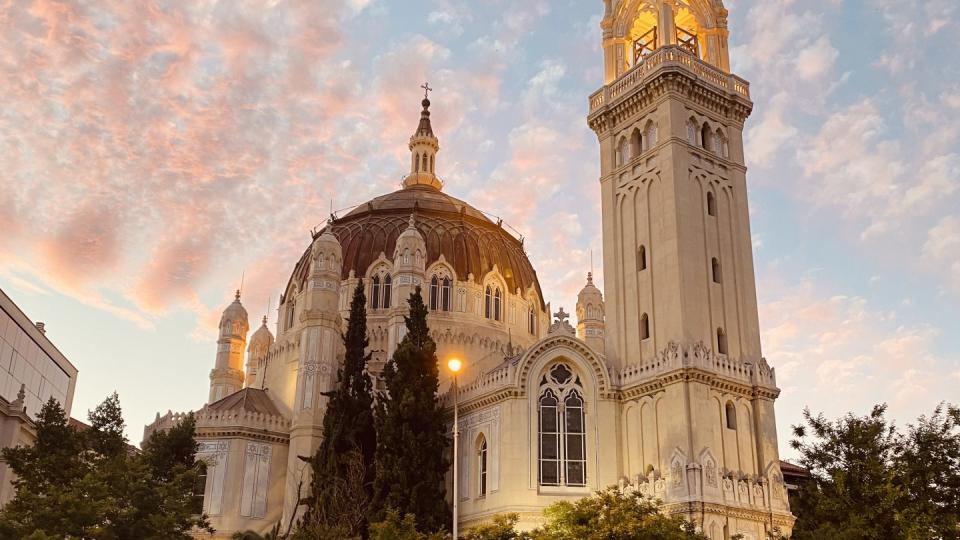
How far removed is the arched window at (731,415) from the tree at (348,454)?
15.1 m

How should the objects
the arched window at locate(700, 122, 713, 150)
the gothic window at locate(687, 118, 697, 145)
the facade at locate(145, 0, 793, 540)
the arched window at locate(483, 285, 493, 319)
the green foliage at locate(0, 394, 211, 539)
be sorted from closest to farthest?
1. the green foliage at locate(0, 394, 211, 539)
2. the facade at locate(145, 0, 793, 540)
3. the gothic window at locate(687, 118, 697, 145)
4. the arched window at locate(700, 122, 713, 150)
5. the arched window at locate(483, 285, 493, 319)

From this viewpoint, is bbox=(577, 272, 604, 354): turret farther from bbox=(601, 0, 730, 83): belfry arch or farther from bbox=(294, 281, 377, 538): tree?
bbox=(294, 281, 377, 538): tree

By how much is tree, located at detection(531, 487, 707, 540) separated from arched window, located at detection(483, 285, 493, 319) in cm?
2528

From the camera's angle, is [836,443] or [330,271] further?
[330,271]

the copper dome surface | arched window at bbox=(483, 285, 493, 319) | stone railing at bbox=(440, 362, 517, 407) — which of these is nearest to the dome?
the copper dome surface

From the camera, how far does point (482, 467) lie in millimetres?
42688

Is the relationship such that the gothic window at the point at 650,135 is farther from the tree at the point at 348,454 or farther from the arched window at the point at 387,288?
the arched window at the point at 387,288

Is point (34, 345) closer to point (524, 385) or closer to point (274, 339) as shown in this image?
point (274, 339)

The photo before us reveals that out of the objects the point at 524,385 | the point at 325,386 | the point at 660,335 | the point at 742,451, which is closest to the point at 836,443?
the point at 742,451

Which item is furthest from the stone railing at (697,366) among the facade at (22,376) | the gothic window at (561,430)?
the facade at (22,376)

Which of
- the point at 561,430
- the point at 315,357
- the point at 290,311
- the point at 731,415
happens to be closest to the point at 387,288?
the point at 290,311

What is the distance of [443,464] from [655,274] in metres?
12.7

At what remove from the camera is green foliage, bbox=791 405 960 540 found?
31.8 metres

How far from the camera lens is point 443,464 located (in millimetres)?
39969
